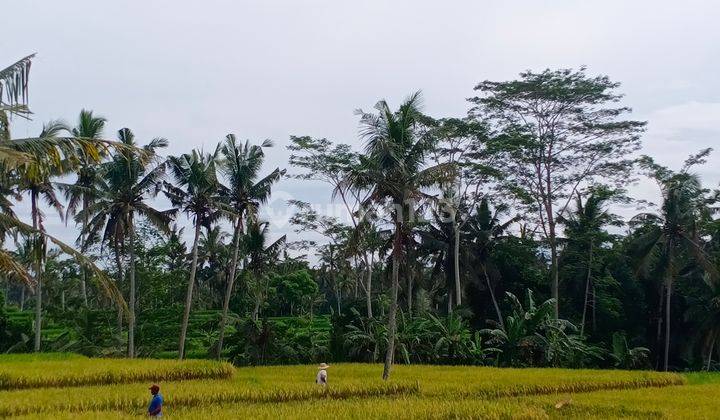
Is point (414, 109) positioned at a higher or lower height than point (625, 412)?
higher

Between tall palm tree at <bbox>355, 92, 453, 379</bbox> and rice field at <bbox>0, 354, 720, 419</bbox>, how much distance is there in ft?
9.83

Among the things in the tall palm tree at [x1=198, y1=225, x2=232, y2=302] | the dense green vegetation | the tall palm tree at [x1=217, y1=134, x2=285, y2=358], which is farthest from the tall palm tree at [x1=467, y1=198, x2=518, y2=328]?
the tall palm tree at [x1=198, y1=225, x2=232, y2=302]

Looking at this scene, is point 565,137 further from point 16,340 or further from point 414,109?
point 16,340

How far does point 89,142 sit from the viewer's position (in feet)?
26.6

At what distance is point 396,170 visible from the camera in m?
16.8

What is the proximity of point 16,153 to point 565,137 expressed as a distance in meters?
25.7

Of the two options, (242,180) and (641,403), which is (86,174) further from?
(641,403)

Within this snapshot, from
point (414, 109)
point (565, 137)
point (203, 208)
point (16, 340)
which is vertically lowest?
point (16, 340)

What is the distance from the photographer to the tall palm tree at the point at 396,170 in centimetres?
1673

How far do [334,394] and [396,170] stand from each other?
249 inches

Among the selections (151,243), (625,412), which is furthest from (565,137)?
(151,243)

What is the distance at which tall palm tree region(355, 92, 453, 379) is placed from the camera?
1673 centimetres

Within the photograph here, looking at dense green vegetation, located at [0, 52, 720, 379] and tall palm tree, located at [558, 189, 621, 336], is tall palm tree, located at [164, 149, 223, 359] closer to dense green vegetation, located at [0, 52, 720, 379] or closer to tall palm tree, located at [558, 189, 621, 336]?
dense green vegetation, located at [0, 52, 720, 379]

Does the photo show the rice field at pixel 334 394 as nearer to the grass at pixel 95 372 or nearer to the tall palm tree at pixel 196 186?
the grass at pixel 95 372
